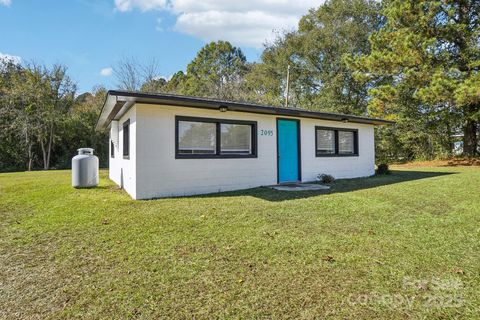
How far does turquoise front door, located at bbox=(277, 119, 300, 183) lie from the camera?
352 inches

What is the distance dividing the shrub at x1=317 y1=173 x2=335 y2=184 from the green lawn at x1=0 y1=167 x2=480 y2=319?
3617mm

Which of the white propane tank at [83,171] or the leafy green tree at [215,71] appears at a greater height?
the leafy green tree at [215,71]

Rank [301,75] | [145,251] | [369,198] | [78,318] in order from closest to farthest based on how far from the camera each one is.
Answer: [78,318]
[145,251]
[369,198]
[301,75]

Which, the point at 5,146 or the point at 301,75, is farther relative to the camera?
the point at 301,75

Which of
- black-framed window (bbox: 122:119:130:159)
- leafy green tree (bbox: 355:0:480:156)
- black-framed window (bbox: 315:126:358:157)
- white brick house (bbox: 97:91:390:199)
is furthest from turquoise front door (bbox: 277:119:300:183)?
leafy green tree (bbox: 355:0:480:156)

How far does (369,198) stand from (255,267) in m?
4.37

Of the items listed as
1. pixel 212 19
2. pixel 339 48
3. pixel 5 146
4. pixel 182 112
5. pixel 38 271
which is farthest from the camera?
pixel 339 48

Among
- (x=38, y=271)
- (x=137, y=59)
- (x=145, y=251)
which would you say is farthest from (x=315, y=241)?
(x=137, y=59)

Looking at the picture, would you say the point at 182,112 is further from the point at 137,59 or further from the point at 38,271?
the point at 137,59

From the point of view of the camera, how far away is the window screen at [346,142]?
10.6 m

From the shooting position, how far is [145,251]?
11.2 ft

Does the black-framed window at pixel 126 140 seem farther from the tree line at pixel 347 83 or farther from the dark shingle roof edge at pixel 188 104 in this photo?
the tree line at pixel 347 83

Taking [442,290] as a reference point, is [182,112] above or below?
above

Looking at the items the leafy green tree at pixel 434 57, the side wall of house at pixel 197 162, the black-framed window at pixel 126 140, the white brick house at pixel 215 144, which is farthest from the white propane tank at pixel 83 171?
the leafy green tree at pixel 434 57
